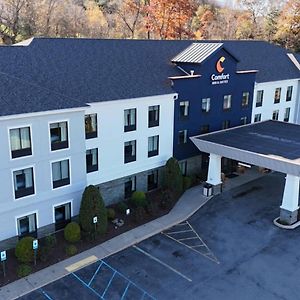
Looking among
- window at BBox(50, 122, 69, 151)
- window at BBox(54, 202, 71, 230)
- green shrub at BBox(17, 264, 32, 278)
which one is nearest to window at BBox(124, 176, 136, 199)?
window at BBox(54, 202, 71, 230)

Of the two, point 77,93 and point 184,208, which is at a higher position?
point 77,93

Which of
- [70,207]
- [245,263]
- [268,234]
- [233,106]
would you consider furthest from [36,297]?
[233,106]

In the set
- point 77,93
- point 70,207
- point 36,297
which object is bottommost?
point 36,297

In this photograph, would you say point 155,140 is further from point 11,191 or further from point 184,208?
point 11,191

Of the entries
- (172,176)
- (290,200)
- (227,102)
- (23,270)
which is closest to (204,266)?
(290,200)

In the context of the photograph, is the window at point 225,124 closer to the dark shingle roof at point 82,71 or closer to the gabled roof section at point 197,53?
the gabled roof section at point 197,53

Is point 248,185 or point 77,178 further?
point 248,185
